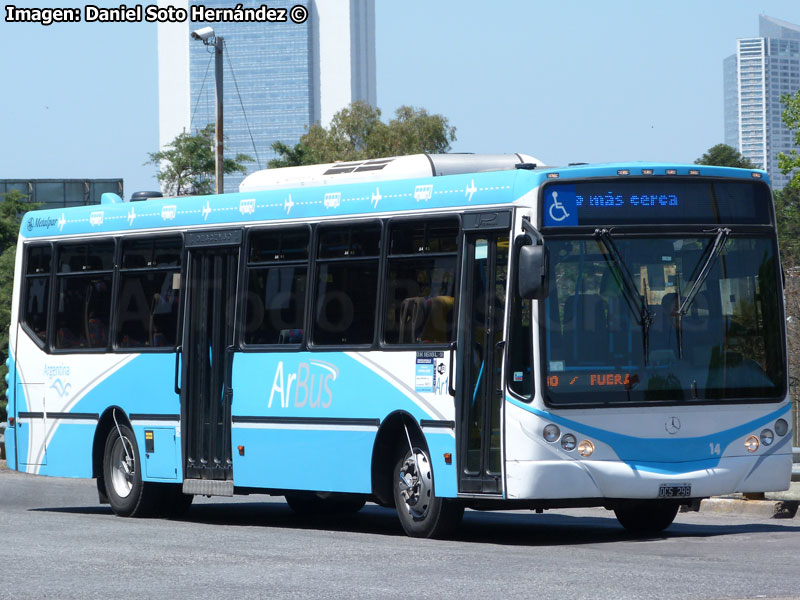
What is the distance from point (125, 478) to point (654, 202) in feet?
22.5

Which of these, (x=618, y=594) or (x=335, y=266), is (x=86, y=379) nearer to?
(x=335, y=266)

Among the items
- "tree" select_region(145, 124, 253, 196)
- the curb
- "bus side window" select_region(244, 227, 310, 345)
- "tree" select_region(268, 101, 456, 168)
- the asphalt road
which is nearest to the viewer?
the asphalt road

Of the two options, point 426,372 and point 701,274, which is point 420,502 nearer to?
point 426,372

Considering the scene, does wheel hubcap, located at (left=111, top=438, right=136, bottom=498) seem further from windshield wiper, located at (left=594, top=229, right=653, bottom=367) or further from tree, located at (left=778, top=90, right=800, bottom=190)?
tree, located at (left=778, top=90, right=800, bottom=190)

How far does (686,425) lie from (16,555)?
17.2 ft

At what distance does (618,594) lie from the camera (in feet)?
28.9

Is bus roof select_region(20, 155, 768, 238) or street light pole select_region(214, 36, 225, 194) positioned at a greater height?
street light pole select_region(214, 36, 225, 194)

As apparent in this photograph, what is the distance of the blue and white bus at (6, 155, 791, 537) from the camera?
12.1m

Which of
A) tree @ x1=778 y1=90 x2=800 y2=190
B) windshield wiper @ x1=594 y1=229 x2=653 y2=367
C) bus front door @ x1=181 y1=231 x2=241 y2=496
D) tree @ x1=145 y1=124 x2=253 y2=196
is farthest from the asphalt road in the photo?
tree @ x1=778 y1=90 x2=800 y2=190

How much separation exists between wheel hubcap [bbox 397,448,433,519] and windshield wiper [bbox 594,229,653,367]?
203cm

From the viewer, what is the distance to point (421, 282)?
516 inches

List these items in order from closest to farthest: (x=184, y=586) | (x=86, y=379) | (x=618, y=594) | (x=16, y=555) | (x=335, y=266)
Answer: (x=618, y=594) < (x=184, y=586) < (x=16, y=555) < (x=335, y=266) < (x=86, y=379)

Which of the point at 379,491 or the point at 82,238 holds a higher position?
the point at 82,238

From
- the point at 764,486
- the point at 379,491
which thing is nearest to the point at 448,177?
the point at 379,491
